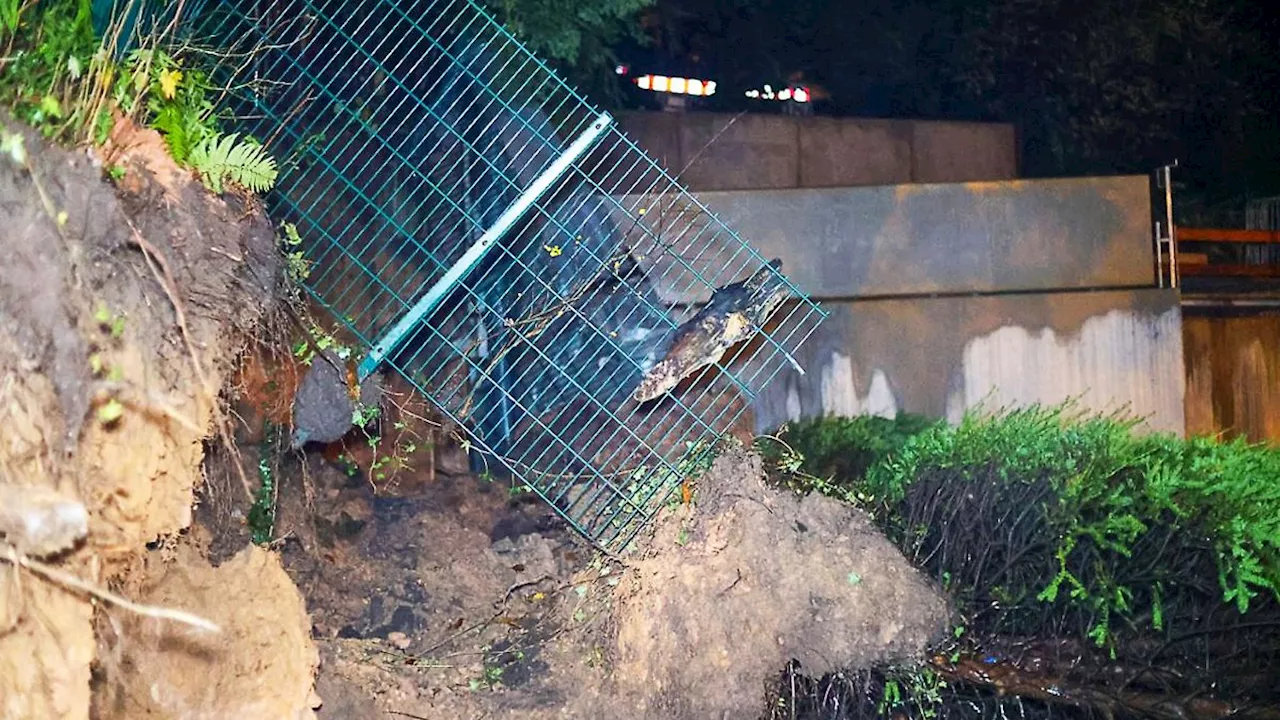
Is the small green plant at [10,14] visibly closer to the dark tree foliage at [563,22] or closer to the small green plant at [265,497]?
the small green plant at [265,497]

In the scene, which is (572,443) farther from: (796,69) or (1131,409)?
(796,69)

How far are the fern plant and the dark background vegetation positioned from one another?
579 centimetres

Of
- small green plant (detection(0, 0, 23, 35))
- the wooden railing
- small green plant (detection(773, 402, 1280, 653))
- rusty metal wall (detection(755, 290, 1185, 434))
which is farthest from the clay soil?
the wooden railing

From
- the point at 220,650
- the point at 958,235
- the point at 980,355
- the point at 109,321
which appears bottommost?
the point at 220,650

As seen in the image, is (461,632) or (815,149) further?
(815,149)

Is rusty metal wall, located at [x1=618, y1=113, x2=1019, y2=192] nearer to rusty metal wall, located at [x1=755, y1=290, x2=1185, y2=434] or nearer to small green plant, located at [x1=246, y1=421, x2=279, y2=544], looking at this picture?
rusty metal wall, located at [x1=755, y1=290, x2=1185, y2=434]

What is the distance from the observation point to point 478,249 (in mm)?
5004

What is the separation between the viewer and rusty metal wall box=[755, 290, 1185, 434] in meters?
6.24

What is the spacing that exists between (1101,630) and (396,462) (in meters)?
3.41

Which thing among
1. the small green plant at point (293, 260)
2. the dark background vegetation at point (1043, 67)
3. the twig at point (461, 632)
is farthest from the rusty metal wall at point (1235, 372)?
the small green plant at point (293, 260)

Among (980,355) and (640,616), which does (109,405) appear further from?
(980,355)

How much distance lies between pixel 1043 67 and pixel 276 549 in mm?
8034

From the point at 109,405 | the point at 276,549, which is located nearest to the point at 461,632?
the point at 276,549

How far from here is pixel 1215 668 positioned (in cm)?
385
